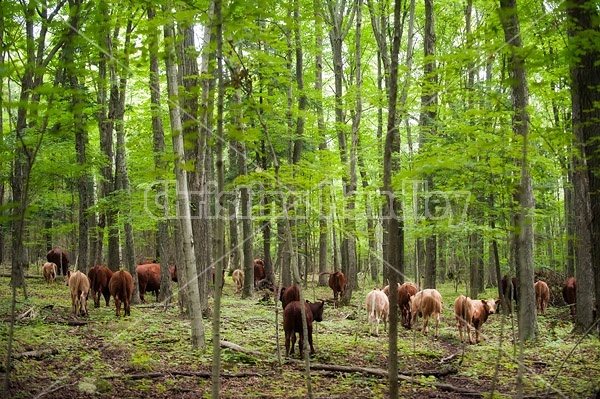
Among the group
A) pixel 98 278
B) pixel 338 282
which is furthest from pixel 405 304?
pixel 98 278

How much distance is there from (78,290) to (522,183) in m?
11.0

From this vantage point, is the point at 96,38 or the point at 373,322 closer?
the point at 96,38

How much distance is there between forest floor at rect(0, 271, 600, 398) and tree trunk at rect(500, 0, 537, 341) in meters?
0.70

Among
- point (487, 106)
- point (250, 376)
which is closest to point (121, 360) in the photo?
point (250, 376)

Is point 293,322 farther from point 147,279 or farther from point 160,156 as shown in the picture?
point 147,279

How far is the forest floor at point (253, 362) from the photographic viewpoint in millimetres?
6688

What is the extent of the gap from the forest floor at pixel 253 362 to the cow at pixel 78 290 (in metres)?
0.35

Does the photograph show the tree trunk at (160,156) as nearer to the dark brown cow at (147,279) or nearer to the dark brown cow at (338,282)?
the dark brown cow at (147,279)

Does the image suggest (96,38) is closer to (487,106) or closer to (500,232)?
(500,232)

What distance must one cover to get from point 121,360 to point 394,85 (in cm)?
648

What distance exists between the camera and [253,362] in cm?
862

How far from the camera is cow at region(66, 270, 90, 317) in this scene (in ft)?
38.7

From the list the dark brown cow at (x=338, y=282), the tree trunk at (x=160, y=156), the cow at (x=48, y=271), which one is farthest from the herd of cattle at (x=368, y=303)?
the cow at (x=48, y=271)

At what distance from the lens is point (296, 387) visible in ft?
24.0
